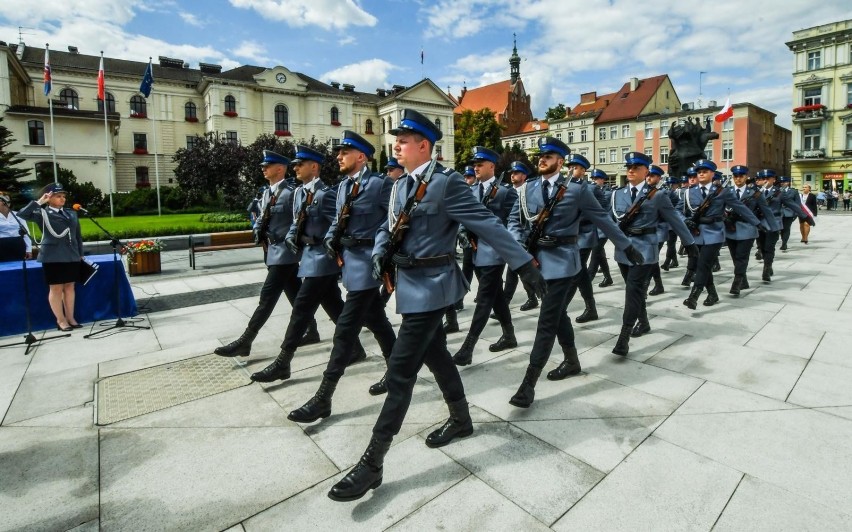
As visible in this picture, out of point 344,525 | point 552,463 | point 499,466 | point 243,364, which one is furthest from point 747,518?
point 243,364

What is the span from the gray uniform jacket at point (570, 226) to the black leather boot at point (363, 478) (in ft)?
7.00

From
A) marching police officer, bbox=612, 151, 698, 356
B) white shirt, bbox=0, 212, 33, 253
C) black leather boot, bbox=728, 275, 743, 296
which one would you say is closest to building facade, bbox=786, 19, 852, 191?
black leather boot, bbox=728, 275, 743, 296

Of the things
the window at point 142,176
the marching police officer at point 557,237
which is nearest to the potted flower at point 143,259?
the marching police officer at point 557,237

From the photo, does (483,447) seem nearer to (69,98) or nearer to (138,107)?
(138,107)

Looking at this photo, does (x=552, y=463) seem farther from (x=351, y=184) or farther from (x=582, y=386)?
(x=351, y=184)

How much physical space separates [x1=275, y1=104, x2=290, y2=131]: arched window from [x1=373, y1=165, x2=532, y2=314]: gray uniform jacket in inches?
2225

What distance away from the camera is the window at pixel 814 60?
50.2 metres

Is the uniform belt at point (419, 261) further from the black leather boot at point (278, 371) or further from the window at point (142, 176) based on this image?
the window at point (142, 176)

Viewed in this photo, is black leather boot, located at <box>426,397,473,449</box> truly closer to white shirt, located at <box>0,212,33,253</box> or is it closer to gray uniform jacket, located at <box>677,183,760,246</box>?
gray uniform jacket, located at <box>677,183,760,246</box>

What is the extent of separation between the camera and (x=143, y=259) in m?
11.3

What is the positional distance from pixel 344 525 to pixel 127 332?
5388 millimetres

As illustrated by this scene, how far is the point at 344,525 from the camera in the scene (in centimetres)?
253

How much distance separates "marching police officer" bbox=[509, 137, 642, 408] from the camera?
402cm

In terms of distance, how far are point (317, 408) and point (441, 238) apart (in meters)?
1.71
